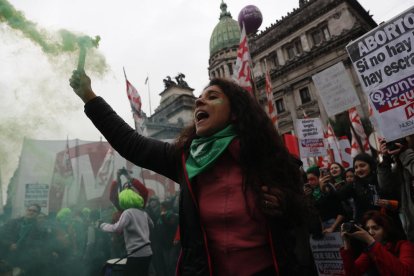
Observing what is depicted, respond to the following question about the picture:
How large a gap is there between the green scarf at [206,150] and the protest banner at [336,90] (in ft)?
16.6

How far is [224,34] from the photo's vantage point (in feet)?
140

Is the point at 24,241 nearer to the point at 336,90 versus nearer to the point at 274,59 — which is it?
the point at 336,90

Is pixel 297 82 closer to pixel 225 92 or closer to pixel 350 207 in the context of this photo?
pixel 350 207

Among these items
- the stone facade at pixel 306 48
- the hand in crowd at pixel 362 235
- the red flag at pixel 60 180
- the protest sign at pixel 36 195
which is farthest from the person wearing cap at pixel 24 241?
the stone facade at pixel 306 48

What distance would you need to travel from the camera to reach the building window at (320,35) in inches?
1038

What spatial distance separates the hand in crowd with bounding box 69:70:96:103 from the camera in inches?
66.3

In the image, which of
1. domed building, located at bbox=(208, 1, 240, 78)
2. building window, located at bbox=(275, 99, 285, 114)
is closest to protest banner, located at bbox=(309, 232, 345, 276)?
building window, located at bbox=(275, 99, 285, 114)

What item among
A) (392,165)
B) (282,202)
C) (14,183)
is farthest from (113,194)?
(282,202)

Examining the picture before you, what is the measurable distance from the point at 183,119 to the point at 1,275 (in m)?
33.7

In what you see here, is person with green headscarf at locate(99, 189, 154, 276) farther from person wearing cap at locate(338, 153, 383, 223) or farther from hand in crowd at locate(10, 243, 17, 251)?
person wearing cap at locate(338, 153, 383, 223)

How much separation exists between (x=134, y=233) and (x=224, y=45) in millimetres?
40230

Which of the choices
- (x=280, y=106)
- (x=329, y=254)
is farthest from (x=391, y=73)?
(x=280, y=106)

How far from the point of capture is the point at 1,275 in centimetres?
490

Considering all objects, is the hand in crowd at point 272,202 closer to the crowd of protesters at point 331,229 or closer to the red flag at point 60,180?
the crowd of protesters at point 331,229
